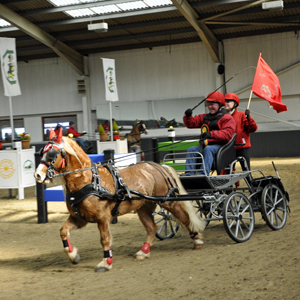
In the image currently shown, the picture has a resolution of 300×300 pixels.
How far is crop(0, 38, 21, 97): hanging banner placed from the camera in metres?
9.96

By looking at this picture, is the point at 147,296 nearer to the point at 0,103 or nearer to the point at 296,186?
the point at 296,186

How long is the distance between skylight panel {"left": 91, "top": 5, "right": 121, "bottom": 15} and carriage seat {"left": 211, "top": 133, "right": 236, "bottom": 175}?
11.3 meters

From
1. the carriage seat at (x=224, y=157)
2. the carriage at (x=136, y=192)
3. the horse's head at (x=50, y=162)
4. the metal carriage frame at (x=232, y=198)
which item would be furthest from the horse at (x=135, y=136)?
the horse's head at (x=50, y=162)

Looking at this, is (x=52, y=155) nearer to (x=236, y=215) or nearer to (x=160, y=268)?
(x=160, y=268)

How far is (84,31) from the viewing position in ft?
56.5

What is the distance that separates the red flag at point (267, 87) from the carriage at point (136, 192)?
4.72 ft

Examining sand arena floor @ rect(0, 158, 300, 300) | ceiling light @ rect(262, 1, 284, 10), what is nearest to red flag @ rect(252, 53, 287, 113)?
sand arena floor @ rect(0, 158, 300, 300)

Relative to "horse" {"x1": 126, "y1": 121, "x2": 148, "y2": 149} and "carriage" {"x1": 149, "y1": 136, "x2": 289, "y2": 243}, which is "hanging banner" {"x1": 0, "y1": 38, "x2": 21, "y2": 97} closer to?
"horse" {"x1": 126, "y1": 121, "x2": 148, "y2": 149}

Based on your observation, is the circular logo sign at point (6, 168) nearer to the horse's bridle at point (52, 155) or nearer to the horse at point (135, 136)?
the horse at point (135, 136)

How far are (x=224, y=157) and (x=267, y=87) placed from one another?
2.02 metres

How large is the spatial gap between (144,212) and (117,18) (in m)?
12.9

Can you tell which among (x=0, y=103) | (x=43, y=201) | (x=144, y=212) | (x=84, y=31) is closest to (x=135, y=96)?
(x=84, y=31)

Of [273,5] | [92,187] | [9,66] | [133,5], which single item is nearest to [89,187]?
[92,187]

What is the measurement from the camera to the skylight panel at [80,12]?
15.4 metres
